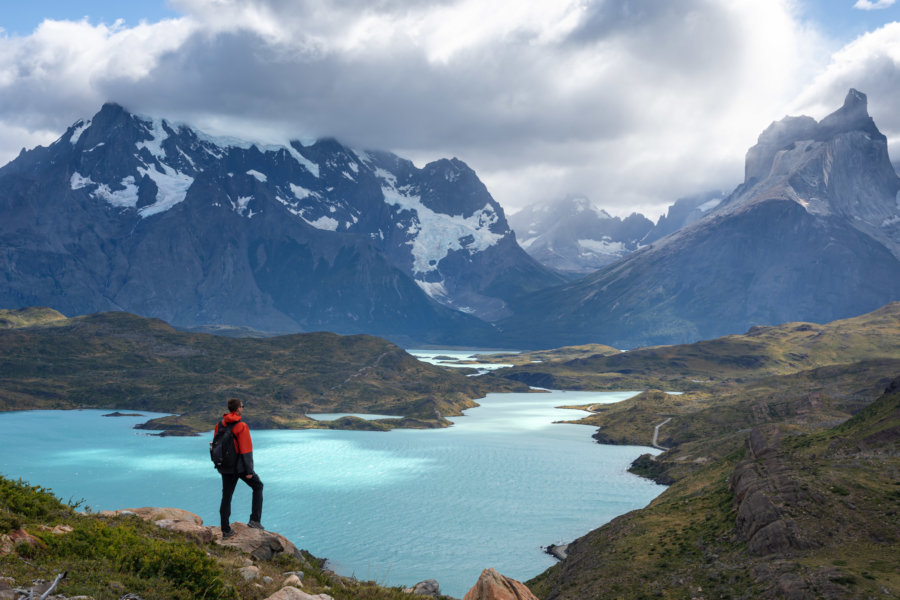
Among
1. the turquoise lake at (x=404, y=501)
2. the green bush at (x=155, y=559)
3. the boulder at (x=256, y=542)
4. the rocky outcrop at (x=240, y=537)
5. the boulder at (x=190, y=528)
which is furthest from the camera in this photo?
the turquoise lake at (x=404, y=501)

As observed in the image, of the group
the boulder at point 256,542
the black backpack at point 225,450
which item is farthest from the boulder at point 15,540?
the boulder at point 256,542

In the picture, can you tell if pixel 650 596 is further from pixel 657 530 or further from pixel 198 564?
pixel 198 564

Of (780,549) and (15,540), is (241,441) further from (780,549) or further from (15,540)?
(780,549)

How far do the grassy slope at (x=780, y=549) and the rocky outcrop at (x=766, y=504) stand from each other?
8.3 inches

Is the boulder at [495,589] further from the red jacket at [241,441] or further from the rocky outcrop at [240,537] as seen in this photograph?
the red jacket at [241,441]

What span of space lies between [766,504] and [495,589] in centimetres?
4367

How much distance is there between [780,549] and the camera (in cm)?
5719

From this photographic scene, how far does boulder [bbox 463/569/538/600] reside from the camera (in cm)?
3100

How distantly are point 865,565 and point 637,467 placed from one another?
133665 millimetres

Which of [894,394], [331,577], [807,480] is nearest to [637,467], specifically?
[894,394]

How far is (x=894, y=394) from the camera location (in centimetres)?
10300

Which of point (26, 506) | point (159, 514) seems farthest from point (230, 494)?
point (26, 506)

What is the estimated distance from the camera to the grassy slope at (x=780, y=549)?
166 ft

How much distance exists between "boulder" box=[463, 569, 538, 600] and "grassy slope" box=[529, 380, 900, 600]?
84.5 feet
